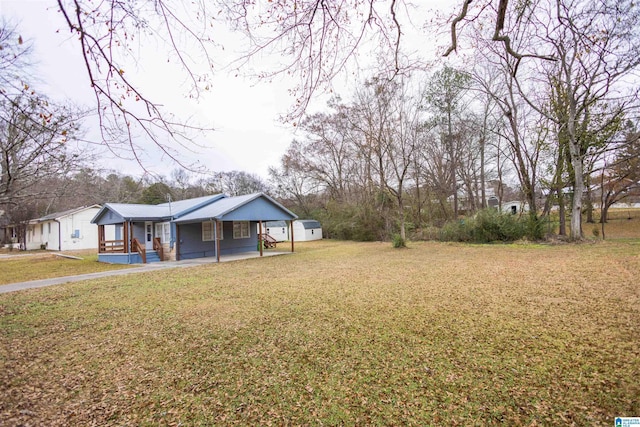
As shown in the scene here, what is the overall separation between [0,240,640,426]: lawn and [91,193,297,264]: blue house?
816cm

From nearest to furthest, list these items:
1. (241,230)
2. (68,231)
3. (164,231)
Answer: (164,231) < (241,230) < (68,231)

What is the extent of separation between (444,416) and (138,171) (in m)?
3.86

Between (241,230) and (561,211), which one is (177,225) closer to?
(241,230)

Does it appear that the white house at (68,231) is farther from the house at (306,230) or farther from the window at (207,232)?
the house at (306,230)

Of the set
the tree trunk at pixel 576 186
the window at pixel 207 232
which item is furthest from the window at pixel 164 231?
the tree trunk at pixel 576 186

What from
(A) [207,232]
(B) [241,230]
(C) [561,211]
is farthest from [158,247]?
(C) [561,211]

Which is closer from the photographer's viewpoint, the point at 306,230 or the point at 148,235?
the point at 148,235

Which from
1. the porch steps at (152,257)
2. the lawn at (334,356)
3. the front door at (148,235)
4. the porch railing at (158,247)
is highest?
the front door at (148,235)

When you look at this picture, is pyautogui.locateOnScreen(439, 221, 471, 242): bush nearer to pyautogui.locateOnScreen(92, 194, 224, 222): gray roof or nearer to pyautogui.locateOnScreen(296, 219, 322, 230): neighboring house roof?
pyautogui.locateOnScreen(296, 219, 322, 230): neighboring house roof

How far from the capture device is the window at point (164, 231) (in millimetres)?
15938

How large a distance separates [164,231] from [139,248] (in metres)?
1.55

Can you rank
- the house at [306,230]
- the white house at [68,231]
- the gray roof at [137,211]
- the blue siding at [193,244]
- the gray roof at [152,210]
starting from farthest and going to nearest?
the house at [306,230] < the white house at [68,231] < the blue siding at [193,244] < the gray roof at [152,210] < the gray roof at [137,211]

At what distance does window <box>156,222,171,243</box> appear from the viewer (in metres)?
15.9

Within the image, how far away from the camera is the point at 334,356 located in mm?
3572
